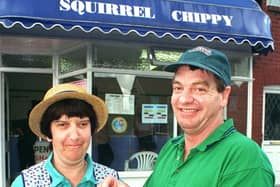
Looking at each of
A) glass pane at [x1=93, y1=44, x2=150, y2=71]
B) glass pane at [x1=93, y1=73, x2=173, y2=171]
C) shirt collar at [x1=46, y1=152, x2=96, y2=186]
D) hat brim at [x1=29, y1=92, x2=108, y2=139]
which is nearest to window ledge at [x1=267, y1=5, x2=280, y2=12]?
glass pane at [x1=93, y1=73, x2=173, y2=171]

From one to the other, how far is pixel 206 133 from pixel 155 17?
3457 mm

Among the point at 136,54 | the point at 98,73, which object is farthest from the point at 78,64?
the point at 136,54

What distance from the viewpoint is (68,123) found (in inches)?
78.0

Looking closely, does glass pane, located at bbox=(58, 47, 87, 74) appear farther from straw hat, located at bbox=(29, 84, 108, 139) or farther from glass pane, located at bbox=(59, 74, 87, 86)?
straw hat, located at bbox=(29, 84, 108, 139)

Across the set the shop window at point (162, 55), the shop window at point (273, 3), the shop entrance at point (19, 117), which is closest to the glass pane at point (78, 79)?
the shop entrance at point (19, 117)

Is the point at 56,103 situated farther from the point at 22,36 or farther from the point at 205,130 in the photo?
the point at 22,36

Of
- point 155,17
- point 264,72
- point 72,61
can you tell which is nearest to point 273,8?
point 264,72

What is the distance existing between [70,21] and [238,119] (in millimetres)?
3287

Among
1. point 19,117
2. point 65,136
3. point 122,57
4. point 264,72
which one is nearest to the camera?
point 65,136

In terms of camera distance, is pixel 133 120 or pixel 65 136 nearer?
pixel 65 136

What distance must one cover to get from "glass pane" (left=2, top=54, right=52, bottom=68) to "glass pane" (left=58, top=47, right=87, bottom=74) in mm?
232

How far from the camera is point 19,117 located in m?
9.41

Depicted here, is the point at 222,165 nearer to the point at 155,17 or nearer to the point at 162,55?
the point at 155,17

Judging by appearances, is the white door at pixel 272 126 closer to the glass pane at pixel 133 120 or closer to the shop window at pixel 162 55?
the glass pane at pixel 133 120
